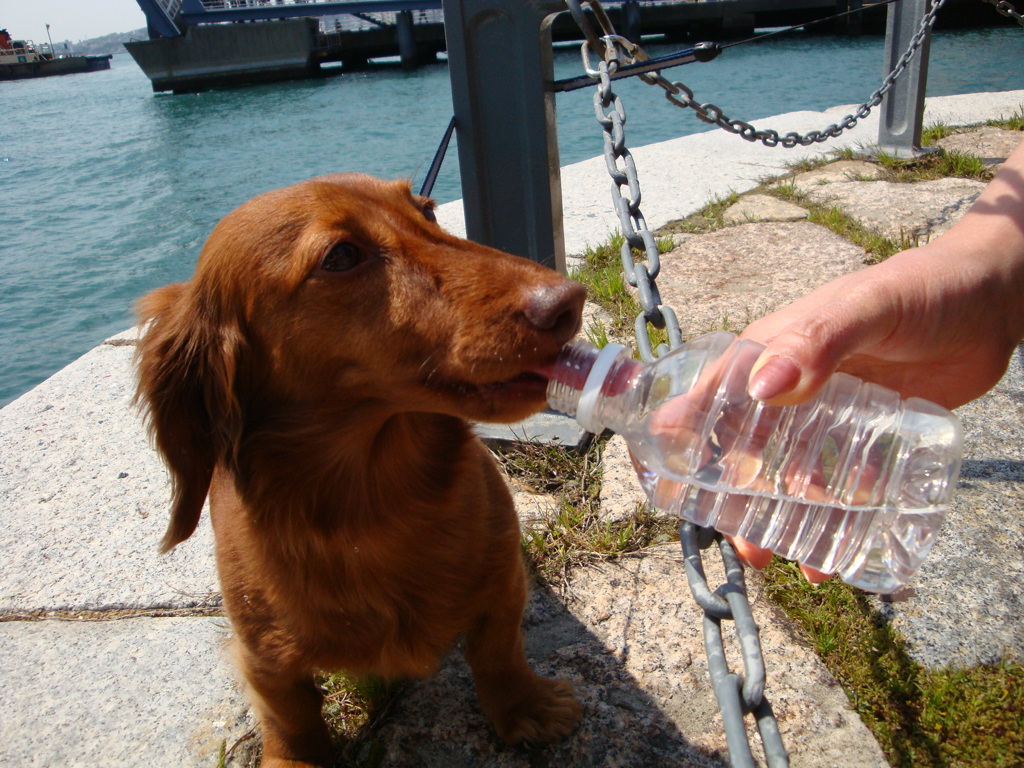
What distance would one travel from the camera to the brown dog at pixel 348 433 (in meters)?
1.41

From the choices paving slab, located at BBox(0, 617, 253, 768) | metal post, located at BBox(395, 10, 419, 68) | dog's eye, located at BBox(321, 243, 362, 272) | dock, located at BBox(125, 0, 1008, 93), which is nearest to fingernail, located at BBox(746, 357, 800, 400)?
dog's eye, located at BBox(321, 243, 362, 272)

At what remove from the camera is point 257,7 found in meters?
23.6

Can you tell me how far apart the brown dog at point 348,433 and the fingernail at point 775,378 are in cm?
38

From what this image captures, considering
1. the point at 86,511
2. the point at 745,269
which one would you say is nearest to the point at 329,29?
the point at 745,269

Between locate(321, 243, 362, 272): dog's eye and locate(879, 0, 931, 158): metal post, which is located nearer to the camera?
locate(321, 243, 362, 272): dog's eye

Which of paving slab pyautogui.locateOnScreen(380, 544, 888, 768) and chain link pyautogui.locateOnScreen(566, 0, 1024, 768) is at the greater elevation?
chain link pyautogui.locateOnScreen(566, 0, 1024, 768)

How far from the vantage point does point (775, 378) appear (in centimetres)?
98

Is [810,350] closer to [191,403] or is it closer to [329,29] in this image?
[191,403]

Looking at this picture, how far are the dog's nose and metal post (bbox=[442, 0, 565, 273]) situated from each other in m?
1.40

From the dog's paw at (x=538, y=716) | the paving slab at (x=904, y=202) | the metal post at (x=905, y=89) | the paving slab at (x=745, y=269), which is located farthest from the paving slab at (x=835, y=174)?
the dog's paw at (x=538, y=716)

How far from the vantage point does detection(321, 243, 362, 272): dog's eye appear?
4.83 feet

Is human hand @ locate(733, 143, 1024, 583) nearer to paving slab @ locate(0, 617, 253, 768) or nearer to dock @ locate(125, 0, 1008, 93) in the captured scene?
paving slab @ locate(0, 617, 253, 768)

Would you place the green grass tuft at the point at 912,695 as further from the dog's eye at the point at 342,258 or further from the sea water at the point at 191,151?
the sea water at the point at 191,151

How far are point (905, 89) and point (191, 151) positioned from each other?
29.4 feet
